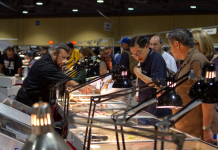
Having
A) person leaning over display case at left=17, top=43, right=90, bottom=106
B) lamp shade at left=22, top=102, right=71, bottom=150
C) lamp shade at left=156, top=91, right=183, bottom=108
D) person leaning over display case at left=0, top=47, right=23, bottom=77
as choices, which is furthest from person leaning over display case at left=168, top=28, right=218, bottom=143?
person leaning over display case at left=0, top=47, right=23, bottom=77

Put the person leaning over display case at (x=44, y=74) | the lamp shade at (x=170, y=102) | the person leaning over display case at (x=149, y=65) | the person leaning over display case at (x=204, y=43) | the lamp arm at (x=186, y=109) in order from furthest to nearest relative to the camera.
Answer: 1. the person leaning over display case at (x=44, y=74)
2. the person leaning over display case at (x=149, y=65)
3. the person leaning over display case at (x=204, y=43)
4. the lamp shade at (x=170, y=102)
5. the lamp arm at (x=186, y=109)

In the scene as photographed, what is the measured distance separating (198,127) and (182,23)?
10.3m

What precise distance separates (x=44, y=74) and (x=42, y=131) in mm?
2487

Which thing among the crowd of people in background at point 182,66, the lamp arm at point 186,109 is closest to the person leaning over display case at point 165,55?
the crowd of people in background at point 182,66

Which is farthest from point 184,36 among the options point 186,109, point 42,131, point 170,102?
point 42,131

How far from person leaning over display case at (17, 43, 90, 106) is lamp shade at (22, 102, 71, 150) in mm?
2359

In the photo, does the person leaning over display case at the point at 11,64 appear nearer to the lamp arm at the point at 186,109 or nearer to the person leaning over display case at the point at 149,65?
the person leaning over display case at the point at 149,65

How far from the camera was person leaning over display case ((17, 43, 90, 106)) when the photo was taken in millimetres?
2992

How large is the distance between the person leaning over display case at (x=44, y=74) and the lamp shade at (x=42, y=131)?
236cm

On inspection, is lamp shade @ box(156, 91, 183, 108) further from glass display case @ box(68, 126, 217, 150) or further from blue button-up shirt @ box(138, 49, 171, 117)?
blue button-up shirt @ box(138, 49, 171, 117)

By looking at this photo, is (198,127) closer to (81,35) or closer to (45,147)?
(45,147)

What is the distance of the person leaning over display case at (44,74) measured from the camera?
299 cm

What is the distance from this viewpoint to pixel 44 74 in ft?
9.89

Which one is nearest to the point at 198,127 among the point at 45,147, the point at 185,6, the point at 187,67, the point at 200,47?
the point at 187,67
